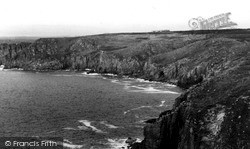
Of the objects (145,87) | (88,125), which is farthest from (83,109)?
(145,87)

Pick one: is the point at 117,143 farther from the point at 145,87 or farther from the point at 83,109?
the point at 145,87

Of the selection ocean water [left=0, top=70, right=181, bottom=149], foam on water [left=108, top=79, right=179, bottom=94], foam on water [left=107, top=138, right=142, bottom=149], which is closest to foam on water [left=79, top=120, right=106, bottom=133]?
ocean water [left=0, top=70, right=181, bottom=149]

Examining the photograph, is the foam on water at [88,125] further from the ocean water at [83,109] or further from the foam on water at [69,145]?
the foam on water at [69,145]

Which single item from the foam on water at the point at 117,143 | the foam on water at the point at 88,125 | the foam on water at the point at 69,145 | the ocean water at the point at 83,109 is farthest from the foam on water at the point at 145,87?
the foam on water at the point at 69,145

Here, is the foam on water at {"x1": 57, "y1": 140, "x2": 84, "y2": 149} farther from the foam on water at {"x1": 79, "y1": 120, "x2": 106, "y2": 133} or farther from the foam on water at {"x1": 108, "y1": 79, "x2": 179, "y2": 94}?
the foam on water at {"x1": 108, "y1": 79, "x2": 179, "y2": 94}

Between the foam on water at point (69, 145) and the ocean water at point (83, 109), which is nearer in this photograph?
the foam on water at point (69, 145)

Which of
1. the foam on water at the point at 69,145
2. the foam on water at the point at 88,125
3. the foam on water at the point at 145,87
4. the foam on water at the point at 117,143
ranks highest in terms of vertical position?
the foam on water at the point at 145,87

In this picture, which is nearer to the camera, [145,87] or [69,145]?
[69,145]

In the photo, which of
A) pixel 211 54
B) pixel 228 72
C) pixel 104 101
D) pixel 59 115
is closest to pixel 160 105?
pixel 104 101
